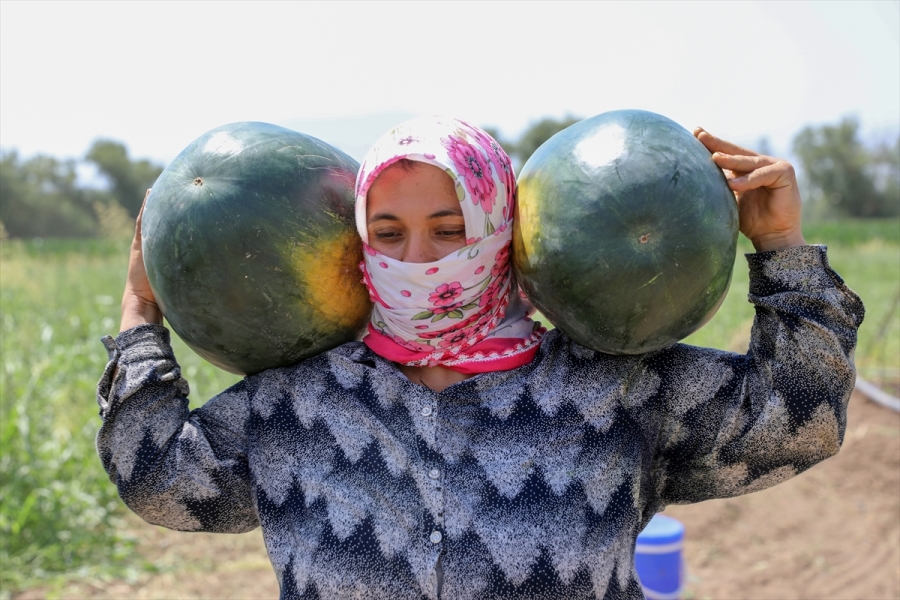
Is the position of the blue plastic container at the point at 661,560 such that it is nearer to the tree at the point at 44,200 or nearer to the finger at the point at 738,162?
the finger at the point at 738,162

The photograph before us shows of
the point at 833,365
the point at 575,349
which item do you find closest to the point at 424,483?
the point at 575,349

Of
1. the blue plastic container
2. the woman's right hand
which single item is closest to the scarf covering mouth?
the woman's right hand

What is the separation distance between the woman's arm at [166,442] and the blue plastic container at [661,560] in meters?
1.77

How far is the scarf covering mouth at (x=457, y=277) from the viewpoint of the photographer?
1.88m

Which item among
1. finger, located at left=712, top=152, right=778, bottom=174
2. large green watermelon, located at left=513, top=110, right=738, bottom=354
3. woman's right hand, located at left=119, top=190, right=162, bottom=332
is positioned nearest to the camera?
large green watermelon, located at left=513, top=110, right=738, bottom=354

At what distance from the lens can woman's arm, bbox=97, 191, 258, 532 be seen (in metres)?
1.97

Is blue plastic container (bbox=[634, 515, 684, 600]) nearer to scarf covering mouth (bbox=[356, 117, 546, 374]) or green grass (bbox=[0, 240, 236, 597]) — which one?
scarf covering mouth (bbox=[356, 117, 546, 374])

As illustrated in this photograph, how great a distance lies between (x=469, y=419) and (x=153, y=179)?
50009 mm

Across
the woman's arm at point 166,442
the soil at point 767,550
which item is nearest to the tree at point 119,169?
the soil at point 767,550

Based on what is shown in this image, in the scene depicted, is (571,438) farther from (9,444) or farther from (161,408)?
(9,444)

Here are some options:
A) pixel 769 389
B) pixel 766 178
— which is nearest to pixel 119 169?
pixel 766 178

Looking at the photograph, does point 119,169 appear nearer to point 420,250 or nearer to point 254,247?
point 254,247

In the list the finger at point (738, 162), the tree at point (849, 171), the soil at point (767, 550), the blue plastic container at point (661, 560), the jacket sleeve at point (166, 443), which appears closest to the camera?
the finger at point (738, 162)

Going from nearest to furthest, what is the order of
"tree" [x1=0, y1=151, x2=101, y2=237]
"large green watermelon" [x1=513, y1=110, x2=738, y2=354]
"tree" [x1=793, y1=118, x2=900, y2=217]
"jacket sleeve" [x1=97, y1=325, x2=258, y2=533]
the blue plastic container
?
1. "large green watermelon" [x1=513, y1=110, x2=738, y2=354]
2. "jacket sleeve" [x1=97, y1=325, x2=258, y2=533]
3. the blue plastic container
4. "tree" [x1=0, y1=151, x2=101, y2=237]
5. "tree" [x1=793, y1=118, x2=900, y2=217]
